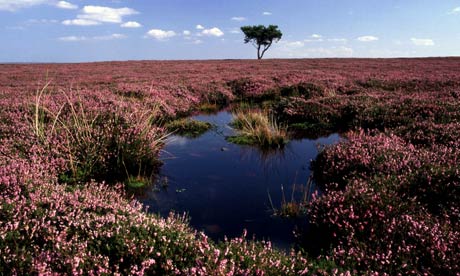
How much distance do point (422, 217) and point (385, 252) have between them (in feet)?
3.77

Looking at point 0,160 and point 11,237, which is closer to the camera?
point 11,237

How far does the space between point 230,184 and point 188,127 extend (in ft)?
20.6

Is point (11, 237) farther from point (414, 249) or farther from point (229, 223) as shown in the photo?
point (414, 249)

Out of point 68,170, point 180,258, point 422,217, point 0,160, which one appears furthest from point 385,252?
point 0,160

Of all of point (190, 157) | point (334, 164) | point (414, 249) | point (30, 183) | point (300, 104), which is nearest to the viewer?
point (414, 249)

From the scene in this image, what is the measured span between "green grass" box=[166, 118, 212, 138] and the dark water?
1.13 metres

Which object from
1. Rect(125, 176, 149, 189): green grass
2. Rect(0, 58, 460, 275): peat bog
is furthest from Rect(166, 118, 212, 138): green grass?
Rect(125, 176, 149, 189): green grass

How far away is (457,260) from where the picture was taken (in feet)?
14.0

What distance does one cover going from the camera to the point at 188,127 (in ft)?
47.0

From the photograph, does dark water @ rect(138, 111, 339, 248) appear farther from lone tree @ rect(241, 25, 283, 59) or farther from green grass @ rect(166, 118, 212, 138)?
lone tree @ rect(241, 25, 283, 59)

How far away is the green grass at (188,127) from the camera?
13852mm

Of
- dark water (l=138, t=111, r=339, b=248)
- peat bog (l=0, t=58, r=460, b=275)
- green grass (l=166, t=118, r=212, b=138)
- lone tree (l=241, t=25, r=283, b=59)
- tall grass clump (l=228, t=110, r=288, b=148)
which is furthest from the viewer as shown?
lone tree (l=241, t=25, r=283, b=59)

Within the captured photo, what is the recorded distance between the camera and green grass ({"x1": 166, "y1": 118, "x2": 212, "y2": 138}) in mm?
13852

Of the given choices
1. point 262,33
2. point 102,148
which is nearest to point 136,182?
point 102,148
